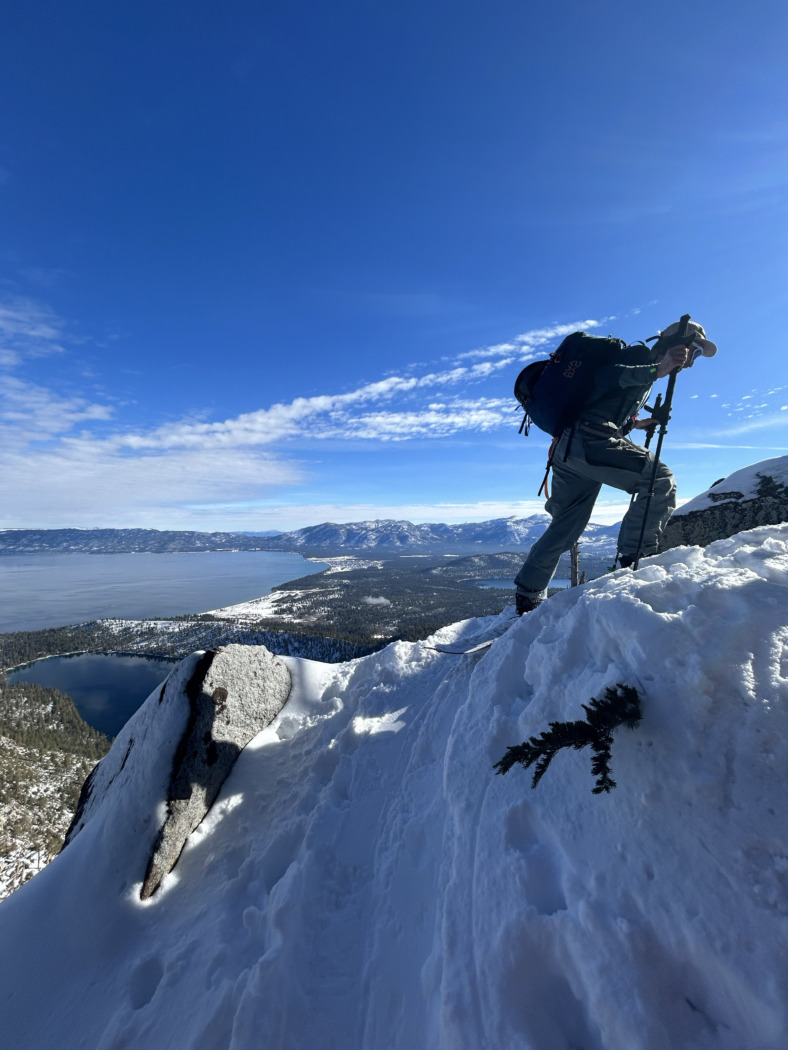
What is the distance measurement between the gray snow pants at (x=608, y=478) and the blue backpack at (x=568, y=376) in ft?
0.82

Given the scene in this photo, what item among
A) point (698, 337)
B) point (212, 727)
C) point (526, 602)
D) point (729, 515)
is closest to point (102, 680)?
point (212, 727)

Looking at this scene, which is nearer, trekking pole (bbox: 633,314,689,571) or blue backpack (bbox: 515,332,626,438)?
trekking pole (bbox: 633,314,689,571)

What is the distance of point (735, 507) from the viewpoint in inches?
353

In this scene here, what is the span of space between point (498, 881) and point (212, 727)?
4416 millimetres

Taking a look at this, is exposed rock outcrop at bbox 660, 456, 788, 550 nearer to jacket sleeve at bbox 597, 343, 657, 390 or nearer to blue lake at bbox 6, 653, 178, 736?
jacket sleeve at bbox 597, 343, 657, 390

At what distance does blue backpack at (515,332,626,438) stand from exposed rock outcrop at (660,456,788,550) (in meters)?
5.50

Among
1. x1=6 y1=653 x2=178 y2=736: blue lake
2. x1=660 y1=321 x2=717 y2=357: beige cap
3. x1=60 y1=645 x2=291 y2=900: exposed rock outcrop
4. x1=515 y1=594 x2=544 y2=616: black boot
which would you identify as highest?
x1=660 y1=321 x2=717 y2=357: beige cap

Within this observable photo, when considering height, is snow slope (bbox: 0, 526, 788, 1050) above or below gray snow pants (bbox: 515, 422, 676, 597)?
below

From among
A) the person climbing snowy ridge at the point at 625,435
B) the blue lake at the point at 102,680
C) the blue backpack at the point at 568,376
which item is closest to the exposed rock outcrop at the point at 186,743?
the person climbing snowy ridge at the point at 625,435

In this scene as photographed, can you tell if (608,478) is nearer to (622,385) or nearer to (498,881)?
(622,385)

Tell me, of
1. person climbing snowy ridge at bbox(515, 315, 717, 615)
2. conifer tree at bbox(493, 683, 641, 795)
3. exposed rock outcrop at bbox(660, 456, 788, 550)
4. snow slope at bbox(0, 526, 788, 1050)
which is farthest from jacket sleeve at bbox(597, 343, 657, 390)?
exposed rock outcrop at bbox(660, 456, 788, 550)

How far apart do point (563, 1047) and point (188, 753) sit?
16.1ft

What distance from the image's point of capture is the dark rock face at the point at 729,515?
849cm

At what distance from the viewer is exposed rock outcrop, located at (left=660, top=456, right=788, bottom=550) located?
8.55 meters
